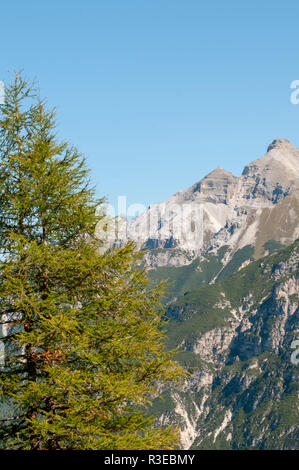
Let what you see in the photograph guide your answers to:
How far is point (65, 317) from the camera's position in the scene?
A: 1410cm

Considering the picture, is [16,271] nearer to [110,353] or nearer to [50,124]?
[110,353]

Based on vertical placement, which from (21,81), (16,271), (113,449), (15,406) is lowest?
(113,449)

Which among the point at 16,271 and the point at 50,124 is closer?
the point at 16,271

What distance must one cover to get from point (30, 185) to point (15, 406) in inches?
261

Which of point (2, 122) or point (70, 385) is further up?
point (2, 122)

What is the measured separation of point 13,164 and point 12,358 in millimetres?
6014

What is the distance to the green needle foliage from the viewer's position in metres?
14.3

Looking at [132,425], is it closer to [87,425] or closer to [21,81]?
[87,425]

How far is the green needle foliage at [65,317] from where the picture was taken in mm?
14312
